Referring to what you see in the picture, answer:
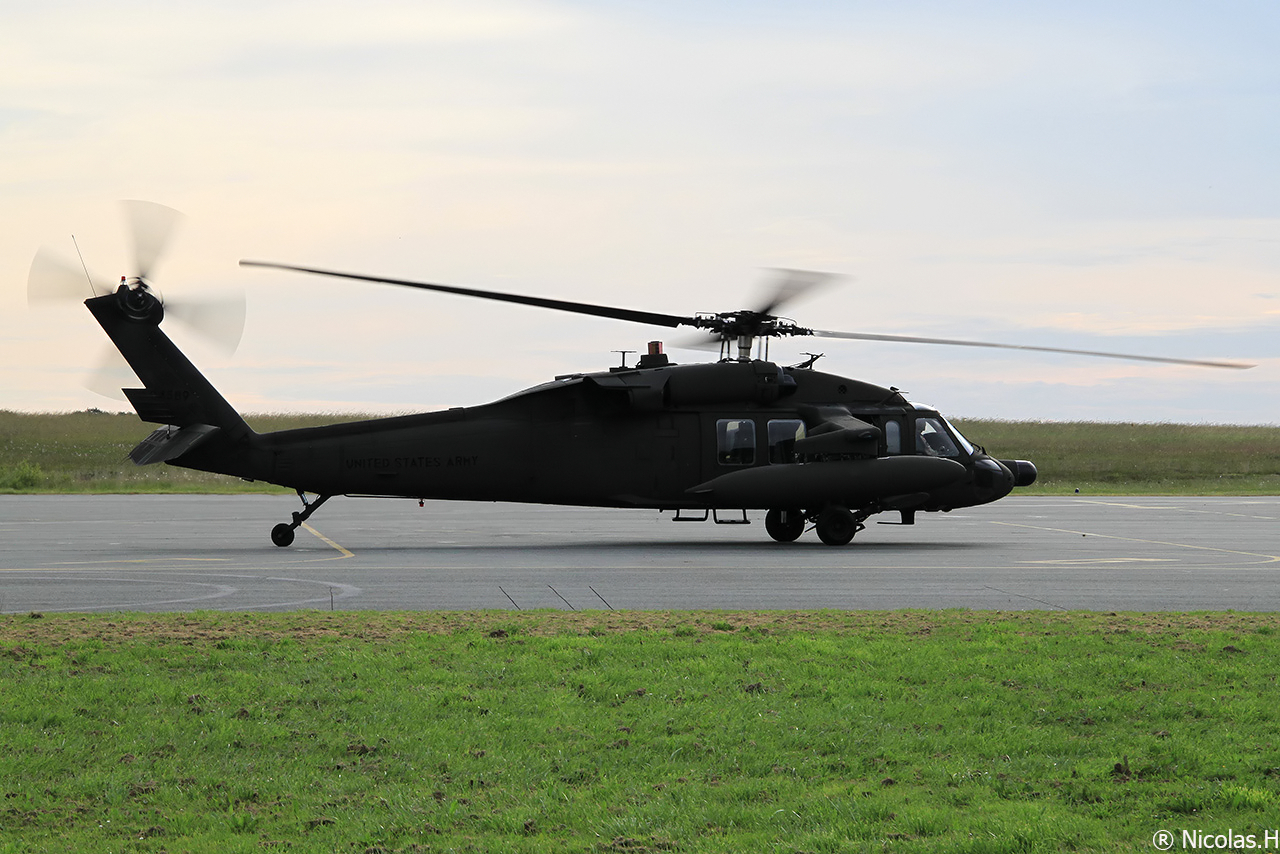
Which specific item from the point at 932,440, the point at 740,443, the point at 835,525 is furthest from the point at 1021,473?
the point at 740,443

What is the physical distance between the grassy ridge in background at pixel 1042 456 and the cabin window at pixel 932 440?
26.8 m

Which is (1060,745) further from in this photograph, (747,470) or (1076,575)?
(747,470)

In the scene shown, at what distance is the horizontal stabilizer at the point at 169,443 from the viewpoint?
20859mm

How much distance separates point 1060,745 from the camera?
7.32 metres

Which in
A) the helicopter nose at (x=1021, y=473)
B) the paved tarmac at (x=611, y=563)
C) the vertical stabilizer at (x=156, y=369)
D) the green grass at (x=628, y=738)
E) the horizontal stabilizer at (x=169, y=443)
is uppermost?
the vertical stabilizer at (x=156, y=369)

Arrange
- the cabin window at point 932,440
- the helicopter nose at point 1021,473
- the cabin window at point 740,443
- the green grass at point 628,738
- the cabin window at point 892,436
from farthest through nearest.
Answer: the helicopter nose at point 1021,473, the cabin window at point 932,440, the cabin window at point 892,436, the cabin window at point 740,443, the green grass at point 628,738

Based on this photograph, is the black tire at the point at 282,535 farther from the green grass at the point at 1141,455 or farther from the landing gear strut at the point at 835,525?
the green grass at the point at 1141,455

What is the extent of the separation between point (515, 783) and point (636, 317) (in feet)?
48.7

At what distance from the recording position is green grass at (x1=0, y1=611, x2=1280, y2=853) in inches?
231

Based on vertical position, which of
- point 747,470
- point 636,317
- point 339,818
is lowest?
point 339,818

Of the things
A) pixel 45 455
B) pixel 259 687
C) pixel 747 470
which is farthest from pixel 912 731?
pixel 45 455

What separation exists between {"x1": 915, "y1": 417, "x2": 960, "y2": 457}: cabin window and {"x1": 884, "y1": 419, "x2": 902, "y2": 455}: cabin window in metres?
0.37

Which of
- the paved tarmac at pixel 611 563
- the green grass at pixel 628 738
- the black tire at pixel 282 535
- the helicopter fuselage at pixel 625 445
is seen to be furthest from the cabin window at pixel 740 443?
the green grass at pixel 628 738

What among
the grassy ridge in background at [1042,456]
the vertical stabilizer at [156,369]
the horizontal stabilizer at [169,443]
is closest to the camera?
the horizontal stabilizer at [169,443]
